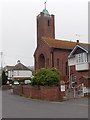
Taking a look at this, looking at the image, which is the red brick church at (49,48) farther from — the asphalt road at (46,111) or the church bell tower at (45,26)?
the asphalt road at (46,111)

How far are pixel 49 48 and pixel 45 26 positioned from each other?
27.9 feet

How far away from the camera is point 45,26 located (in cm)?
5125

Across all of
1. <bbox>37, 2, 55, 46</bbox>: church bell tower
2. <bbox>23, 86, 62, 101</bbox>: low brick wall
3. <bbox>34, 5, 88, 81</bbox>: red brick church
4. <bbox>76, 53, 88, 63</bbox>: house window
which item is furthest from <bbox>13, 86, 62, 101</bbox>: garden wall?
<bbox>37, 2, 55, 46</bbox>: church bell tower

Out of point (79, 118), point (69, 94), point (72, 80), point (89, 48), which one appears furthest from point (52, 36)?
point (79, 118)

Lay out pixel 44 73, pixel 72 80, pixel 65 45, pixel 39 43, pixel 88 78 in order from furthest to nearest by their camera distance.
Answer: pixel 39 43 < pixel 65 45 < pixel 72 80 < pixel 88 78 < pixel 44 73

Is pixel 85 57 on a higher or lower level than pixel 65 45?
lower

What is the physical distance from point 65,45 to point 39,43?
21.9 feet

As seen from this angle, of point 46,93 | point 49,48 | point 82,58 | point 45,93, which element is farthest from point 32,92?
point 49,48

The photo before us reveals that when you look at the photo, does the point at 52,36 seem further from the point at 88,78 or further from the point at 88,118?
the point at 88,118

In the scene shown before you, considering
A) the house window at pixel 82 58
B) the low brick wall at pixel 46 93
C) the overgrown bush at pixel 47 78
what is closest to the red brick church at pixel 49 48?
the house window at pixel 82 58

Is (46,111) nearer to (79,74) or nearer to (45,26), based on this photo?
(79,74)

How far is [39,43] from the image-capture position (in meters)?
50.0

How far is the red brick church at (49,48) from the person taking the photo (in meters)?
44.3

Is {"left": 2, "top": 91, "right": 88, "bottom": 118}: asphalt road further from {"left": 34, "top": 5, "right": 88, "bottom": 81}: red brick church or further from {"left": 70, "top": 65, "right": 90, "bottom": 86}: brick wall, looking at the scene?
{"left": 34, "top": 5, "right": 88, "bottom": 81}: red brick church
